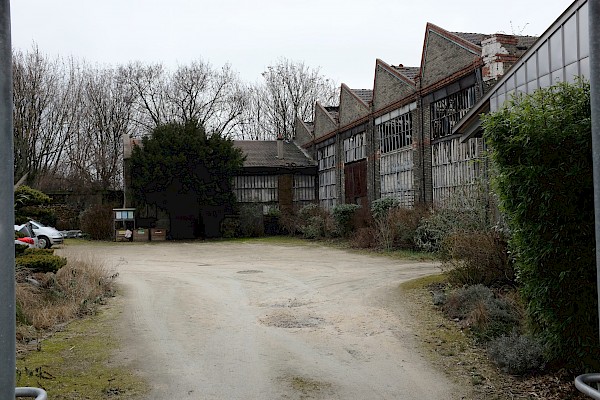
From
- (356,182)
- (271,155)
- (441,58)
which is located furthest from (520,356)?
(271,155)

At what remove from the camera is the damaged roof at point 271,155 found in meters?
37.2

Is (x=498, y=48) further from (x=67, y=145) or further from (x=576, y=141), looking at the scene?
(x=67, y=145)

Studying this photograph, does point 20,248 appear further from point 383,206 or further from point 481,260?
point 383,206

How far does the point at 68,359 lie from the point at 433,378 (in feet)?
15.0

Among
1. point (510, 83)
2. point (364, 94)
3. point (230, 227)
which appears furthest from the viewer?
point (230, 227)

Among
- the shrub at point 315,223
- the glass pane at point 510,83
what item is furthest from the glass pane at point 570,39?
the shrub at point 315,223

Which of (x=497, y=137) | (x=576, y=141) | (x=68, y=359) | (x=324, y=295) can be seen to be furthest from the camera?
(x=324, y=295)

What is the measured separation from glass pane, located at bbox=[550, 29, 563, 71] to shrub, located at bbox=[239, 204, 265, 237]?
25834 millimetres

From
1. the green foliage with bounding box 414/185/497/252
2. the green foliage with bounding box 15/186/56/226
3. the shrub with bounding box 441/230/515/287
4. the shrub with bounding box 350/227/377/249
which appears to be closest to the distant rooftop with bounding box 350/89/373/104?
the shrub with bounding box 350/227/377/249

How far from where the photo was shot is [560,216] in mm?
6043

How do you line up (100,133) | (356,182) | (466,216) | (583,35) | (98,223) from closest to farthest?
(583,35)
(466,216)
(356,182)
(98,223)
(100,133)

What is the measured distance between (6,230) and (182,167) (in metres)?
29.6

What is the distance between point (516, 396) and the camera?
240 inches

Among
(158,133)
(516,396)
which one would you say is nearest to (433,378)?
(516,396)
